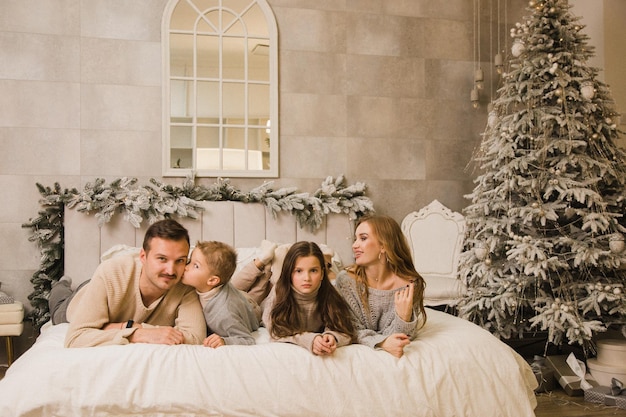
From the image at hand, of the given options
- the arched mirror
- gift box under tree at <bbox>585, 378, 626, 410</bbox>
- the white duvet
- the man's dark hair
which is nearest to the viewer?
the white duvet

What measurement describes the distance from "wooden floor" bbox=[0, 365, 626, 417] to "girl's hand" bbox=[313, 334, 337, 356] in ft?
5.05

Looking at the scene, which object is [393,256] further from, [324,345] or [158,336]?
[158,336]

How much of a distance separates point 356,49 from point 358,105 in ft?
1.67

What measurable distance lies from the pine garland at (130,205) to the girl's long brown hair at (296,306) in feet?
6.53

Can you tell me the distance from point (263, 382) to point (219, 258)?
2.14ft

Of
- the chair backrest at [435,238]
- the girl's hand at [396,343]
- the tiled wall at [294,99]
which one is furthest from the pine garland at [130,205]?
the girl's hand at [396,343]

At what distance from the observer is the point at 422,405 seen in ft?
8.02

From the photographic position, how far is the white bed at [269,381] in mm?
2279

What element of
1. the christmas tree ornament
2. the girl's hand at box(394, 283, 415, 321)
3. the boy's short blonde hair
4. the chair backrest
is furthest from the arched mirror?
the girl's hand at box(394, 283, 415, 321)

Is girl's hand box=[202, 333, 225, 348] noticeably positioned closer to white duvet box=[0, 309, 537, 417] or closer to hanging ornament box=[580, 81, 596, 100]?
white duvet box=[0, 309, 537, 417]

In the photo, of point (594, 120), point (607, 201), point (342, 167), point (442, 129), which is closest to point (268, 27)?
point (342, 167)

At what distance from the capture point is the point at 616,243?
362 cm

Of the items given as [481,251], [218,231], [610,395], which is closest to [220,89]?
[218,231]

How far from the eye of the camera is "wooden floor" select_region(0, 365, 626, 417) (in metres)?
3.28
